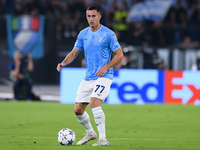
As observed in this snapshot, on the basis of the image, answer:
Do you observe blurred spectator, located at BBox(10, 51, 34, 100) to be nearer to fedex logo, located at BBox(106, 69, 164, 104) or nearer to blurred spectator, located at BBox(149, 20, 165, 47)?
fedex logo, located at BBox(106, 69, 164, 104)

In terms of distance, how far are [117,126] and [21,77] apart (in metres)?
7.79

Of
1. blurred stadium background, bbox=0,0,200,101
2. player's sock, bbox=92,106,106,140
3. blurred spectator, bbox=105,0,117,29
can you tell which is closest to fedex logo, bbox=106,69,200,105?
blurred stadium background, bbox=0,0,200,101

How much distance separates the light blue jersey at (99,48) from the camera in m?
7.98

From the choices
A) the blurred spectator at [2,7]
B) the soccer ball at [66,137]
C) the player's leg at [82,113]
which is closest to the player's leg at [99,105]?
the player's leg at [82,113]

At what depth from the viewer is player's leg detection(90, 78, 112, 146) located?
781 centimetres

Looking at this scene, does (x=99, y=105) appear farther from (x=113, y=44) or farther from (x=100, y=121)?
(x=113, y=44)

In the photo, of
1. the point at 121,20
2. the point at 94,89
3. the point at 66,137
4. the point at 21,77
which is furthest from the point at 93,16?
the point at 121,20

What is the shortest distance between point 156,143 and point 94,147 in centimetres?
126

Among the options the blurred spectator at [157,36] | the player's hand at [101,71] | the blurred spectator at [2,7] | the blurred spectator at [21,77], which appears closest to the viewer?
the player's hand at [101,71]

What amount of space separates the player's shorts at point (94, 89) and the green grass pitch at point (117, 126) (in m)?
0.72

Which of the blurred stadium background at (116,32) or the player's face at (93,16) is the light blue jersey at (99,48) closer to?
the player's face at (93,16)

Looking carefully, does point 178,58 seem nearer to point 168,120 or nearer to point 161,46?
point 161,46

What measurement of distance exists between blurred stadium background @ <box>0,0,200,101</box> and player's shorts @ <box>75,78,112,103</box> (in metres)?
11.1

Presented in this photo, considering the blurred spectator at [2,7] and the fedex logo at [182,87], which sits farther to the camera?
the blurred spectator at [2,7]
